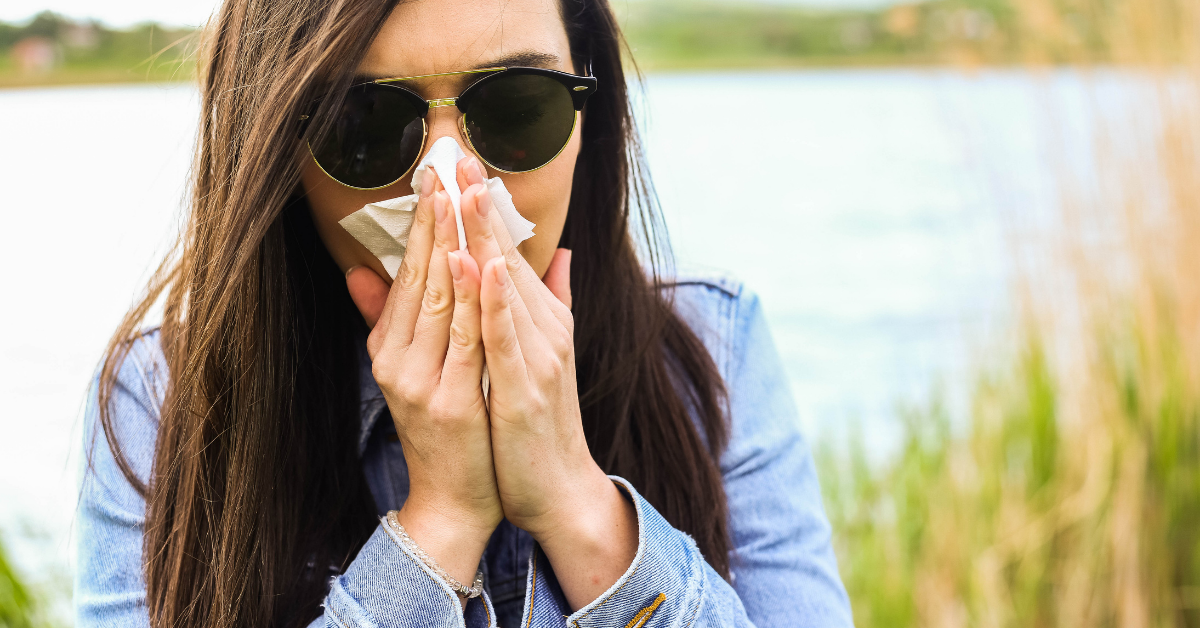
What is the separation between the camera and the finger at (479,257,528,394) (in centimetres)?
120

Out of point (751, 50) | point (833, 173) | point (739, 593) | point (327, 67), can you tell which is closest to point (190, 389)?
point (327, 67)

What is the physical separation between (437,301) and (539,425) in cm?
23

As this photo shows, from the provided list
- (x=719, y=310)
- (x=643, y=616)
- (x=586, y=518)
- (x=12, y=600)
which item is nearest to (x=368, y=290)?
(x=586, y=518)

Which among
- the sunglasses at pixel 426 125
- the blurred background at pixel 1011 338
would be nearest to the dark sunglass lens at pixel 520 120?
the sunglasses at pixel 426 125

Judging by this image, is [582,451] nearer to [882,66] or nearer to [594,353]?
[594,353]

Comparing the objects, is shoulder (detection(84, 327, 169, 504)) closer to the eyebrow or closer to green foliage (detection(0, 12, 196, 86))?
green foliage (detection(0, 12, 196, 86))

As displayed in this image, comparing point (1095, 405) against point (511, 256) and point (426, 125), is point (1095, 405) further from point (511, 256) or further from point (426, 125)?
point (426, 125)

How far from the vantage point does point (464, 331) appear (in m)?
1.23

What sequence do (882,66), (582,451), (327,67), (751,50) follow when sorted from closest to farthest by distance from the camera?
(327,67)
(582,451)
(882,66)
(751,50)

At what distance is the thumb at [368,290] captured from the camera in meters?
1.40

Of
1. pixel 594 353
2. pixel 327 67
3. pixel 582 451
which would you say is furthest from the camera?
pixel 594 353


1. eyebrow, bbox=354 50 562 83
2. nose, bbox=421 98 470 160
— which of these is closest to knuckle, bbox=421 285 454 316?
nose, bbox=421 98 470 160

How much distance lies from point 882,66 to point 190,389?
4.61 m

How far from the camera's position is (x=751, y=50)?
51.2 ft
